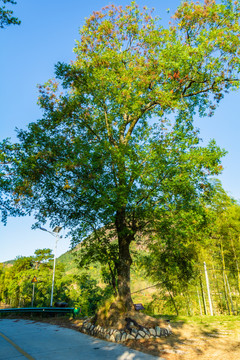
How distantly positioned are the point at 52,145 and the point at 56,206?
115 inches

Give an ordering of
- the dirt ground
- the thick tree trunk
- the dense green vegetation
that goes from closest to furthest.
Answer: the dirt ground
the thick tree trunk
the dense green vegetation

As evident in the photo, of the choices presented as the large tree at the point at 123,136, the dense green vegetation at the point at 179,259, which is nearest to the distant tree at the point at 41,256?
the dense green vegetation at the point at 179,259

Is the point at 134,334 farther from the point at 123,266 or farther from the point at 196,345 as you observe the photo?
the point at 123,266

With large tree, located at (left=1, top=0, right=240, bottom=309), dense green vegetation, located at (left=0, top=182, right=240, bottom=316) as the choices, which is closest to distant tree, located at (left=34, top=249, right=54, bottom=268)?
dense green vegetation, located at (left=0, top=182, right=240, bottom=316)

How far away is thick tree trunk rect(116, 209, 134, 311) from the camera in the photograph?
10.3 m

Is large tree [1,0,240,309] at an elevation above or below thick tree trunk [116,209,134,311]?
above

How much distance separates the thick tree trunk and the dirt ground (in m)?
2.13

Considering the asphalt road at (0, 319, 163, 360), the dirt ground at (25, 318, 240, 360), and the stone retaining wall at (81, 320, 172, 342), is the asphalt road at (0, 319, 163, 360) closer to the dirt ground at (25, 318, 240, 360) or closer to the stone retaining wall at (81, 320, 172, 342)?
the stone retaining wall at (81, 320, 172, 342)

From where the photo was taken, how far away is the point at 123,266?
10883 mm

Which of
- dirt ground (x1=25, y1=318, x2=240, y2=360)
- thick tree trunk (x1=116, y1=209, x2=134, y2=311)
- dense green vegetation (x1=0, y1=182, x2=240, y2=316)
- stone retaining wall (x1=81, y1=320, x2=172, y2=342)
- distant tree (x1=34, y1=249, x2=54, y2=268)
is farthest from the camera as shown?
distant tree (x1=34, y1=249, x2=54, y2=268)

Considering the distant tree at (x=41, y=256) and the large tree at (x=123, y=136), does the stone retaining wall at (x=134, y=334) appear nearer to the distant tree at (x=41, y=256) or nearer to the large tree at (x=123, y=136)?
the large tree at (x=123, y=136)

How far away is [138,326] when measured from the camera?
8.88 metres

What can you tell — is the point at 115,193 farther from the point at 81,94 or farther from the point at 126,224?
the point at 81,94

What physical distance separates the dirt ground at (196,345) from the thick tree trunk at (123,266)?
213cm
